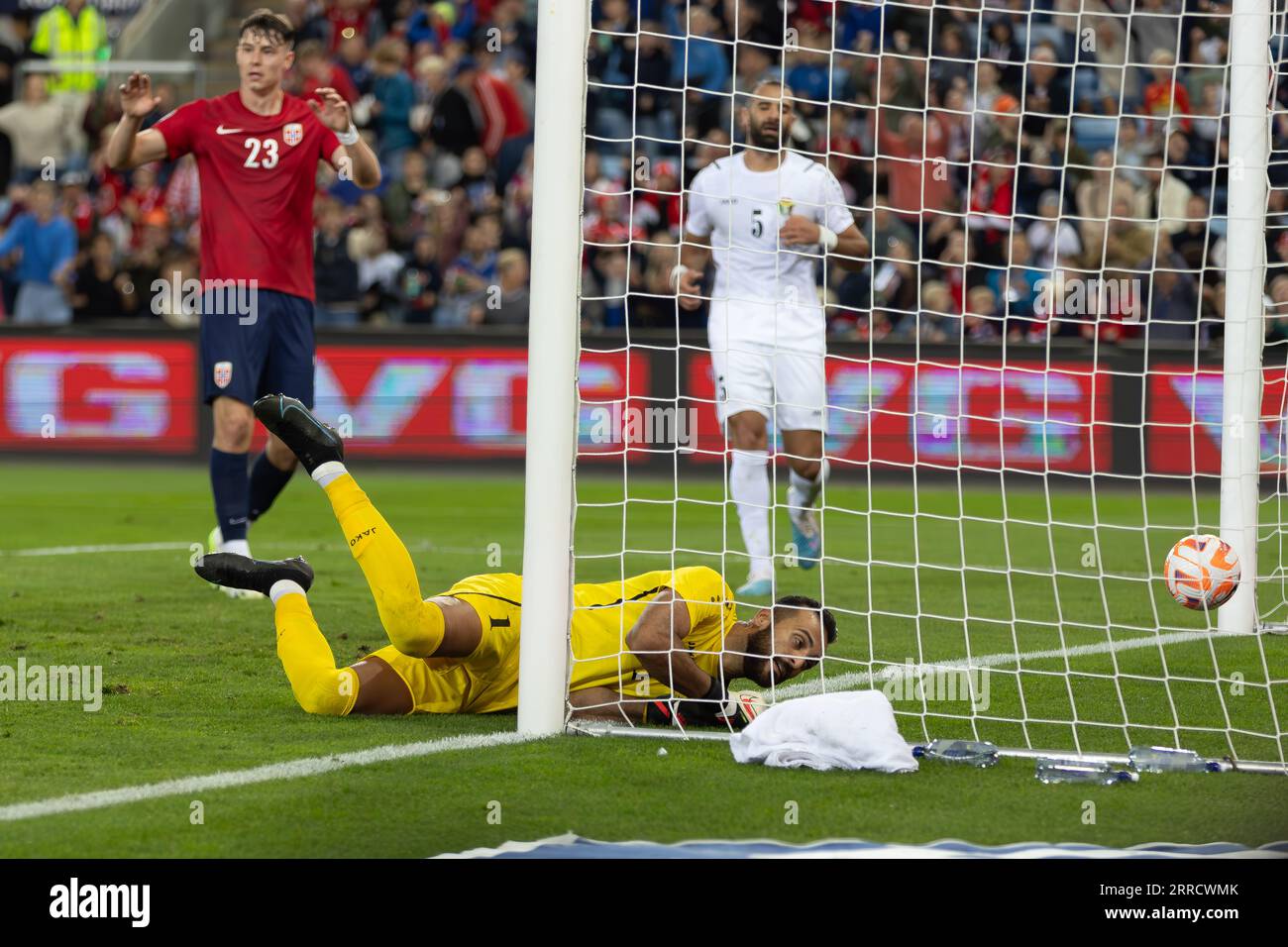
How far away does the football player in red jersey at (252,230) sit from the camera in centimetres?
839

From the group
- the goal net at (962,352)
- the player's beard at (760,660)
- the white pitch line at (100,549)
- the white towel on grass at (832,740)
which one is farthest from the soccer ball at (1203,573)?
the white pitch line at (100,549)

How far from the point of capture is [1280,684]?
6.48m

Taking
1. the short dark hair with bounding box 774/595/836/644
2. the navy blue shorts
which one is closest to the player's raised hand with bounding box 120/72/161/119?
the navy blue shorts

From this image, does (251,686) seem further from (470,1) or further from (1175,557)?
(470,1)

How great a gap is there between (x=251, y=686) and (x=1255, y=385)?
452 cm

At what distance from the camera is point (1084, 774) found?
482cm

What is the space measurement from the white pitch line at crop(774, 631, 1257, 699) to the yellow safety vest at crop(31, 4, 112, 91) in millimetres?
16404

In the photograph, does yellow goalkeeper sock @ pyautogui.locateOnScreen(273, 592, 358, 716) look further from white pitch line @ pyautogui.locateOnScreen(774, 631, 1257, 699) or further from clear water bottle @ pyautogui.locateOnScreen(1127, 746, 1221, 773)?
Answer: clear water bottle @ pyautogui.locateOnScreen(1127, 746, 1221, 773)

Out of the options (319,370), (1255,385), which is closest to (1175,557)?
(1255,385)

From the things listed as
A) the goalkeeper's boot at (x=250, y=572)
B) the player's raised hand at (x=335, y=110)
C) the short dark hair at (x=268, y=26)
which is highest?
the short dark hair at (x=268, y=26)

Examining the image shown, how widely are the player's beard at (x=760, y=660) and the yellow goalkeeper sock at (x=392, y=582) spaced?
0.98 metres
